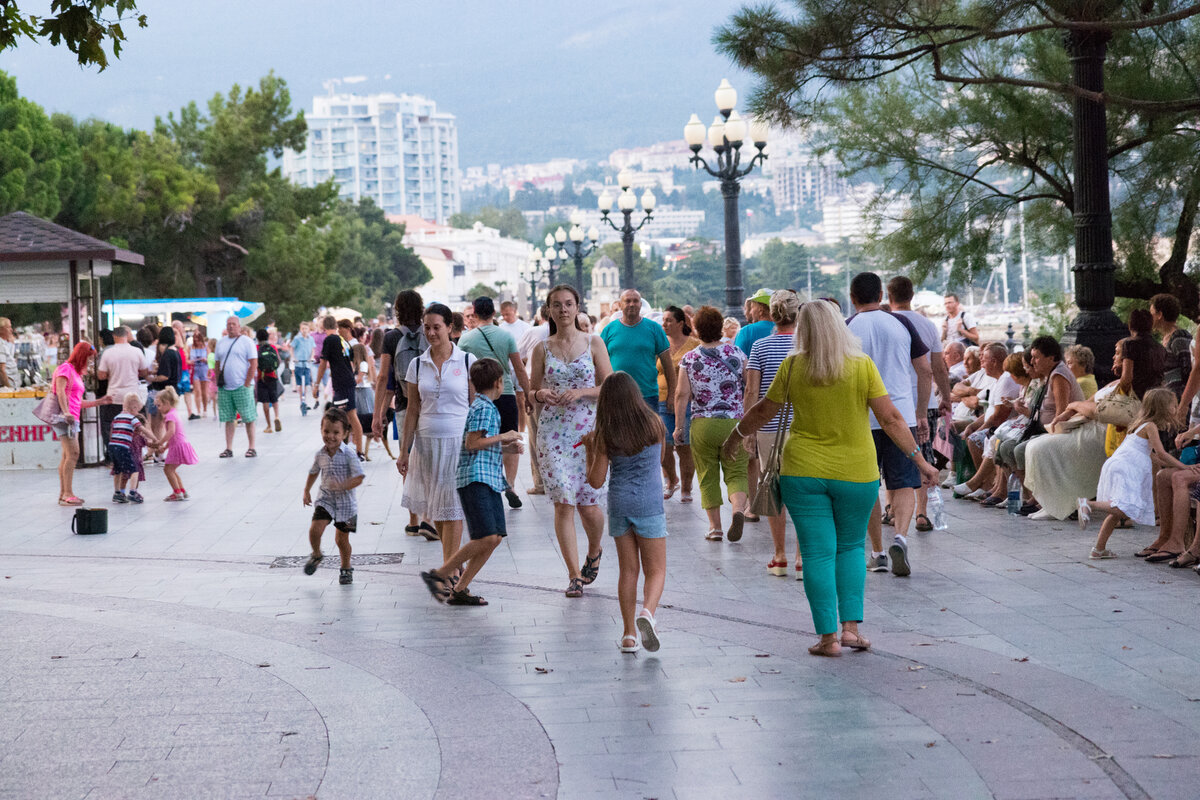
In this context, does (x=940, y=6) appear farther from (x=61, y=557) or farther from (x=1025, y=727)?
(x=61, y=557)

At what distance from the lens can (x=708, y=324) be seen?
9.88 meters

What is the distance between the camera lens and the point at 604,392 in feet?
20.8

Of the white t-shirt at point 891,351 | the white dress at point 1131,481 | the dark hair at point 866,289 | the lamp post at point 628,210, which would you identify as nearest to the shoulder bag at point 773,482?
the dark hair at point 866,289

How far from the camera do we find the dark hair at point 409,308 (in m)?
9.27

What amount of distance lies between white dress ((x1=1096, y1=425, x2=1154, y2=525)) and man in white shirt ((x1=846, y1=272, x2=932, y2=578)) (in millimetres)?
1244

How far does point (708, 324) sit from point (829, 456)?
392cm

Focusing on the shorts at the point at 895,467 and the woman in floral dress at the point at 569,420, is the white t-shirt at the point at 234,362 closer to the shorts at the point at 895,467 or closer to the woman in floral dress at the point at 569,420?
the woman in floral dress at the point at 569,420

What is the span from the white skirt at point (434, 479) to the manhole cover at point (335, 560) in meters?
1.30

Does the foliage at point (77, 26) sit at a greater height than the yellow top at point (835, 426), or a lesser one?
greater

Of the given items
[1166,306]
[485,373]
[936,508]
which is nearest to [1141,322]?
[1166,306]

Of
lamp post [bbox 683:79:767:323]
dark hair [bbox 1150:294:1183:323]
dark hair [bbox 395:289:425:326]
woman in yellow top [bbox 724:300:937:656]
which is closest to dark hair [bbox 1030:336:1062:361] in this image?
dark hair [bbox 1150:294:1183:323]

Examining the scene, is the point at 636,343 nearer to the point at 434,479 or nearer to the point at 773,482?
the point at 434,479

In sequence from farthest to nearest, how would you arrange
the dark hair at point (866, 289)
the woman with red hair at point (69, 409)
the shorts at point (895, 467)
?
1. the woman with red hair at point (69, 409)
2. the shorts at point (895, 467)
3. the dark hair at point (866, 289)

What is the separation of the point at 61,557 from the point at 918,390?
628cm
